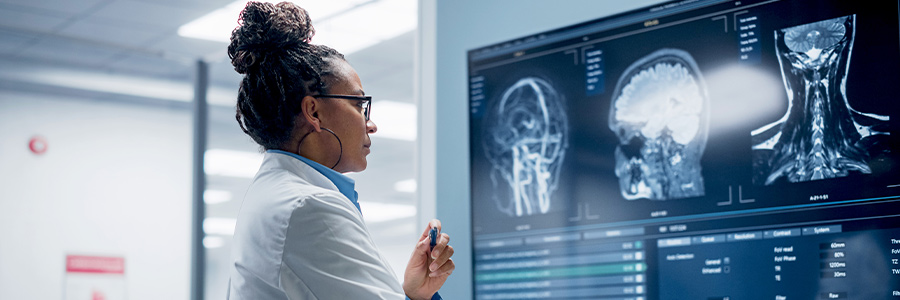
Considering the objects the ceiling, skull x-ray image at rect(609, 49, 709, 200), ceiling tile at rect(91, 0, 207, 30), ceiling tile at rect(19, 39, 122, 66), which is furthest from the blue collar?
ceiling tile at rect(19, 39, 122, 66)

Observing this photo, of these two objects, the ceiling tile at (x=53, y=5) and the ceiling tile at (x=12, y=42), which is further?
the ceiling tile at (x=12, y=42)

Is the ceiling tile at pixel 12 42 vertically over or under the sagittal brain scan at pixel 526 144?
over

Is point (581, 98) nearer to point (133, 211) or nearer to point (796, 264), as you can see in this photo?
point (796, 264)

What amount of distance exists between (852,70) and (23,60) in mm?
4236

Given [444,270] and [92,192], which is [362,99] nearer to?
[444,270]

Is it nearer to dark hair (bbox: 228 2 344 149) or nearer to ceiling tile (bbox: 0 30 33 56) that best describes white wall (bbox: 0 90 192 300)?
ceiling tile (bbox: 0 30 33 56)

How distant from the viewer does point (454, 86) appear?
7.78 ft

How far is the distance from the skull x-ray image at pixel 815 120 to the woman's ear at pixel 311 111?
37.4 inches

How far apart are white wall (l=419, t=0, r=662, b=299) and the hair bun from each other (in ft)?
3.28

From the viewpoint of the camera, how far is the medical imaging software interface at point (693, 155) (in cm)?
164

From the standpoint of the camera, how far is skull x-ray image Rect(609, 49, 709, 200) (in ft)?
6.15

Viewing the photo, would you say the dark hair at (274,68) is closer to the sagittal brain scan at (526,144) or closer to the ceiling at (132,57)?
the sagittal brain scan at (526,144)

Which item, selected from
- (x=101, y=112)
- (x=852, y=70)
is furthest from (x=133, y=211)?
(x=852, y=70)

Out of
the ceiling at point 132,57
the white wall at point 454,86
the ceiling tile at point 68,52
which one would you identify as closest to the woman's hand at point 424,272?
the white wall at point 454,86
